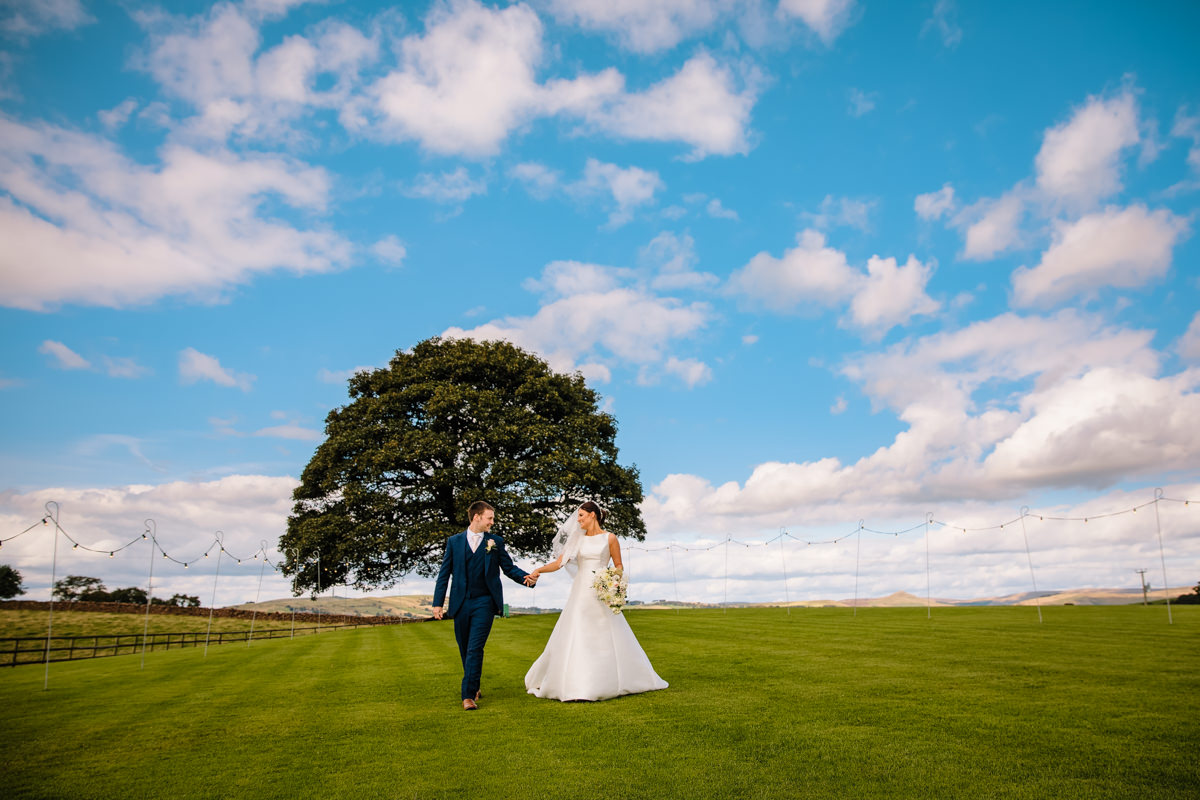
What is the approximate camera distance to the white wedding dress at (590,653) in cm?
930

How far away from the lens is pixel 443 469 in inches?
1167

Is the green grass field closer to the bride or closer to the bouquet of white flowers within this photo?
the bride

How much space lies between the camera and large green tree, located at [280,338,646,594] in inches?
1155

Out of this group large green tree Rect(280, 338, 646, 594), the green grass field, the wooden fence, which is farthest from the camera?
large green tree Rect(280, 338, 646, 594)

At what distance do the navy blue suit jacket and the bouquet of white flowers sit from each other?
3.67 feet

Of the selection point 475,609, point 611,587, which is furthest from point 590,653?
point 475,609

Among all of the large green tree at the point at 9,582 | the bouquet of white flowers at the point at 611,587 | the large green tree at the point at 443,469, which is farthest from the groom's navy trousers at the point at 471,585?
the large green tree at the point at 9,582

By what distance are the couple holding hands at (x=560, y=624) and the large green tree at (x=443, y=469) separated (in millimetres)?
18341

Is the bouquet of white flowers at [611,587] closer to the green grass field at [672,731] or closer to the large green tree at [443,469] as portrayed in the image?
the green grass field at [672,731]

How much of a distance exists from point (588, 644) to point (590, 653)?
131 mm

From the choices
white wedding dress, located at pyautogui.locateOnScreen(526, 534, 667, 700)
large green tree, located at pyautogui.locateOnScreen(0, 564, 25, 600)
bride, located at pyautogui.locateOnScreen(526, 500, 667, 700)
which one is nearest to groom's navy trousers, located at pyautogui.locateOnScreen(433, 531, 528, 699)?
bride, located at pyautogui.locateOnScreen(526, 500, 667, 700)

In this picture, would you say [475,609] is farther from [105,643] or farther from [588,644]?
[105,643]

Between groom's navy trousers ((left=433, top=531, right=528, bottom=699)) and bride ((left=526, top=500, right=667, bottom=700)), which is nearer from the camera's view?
bride ((left=526, top=500, right=667, bottom=700))

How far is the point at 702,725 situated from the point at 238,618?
35.4m
